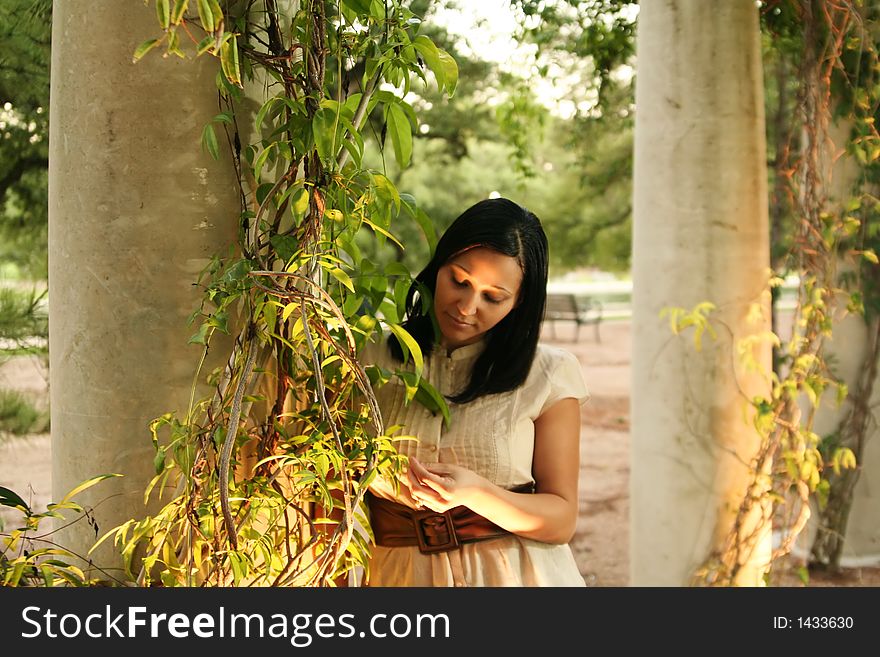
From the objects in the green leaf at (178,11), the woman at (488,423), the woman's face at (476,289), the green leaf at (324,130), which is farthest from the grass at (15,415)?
the green leaf at (178,11)

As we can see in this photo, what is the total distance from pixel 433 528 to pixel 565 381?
0.33 meters

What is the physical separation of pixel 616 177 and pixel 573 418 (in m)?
4.04

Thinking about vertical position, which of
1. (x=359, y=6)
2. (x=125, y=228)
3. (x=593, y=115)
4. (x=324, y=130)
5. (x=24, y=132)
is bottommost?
(x=125, y=228)

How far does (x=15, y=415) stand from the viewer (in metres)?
2.63

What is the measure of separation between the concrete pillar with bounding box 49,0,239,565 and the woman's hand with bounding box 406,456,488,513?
33 cm

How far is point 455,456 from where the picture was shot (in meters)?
1.28

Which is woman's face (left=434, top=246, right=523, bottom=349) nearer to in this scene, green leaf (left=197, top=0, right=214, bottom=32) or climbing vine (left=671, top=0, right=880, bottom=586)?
green leaf (left=197, top=0, right=214, bottom=32)

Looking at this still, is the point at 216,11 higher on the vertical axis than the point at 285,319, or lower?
higher

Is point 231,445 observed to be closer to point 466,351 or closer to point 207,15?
point 207,15

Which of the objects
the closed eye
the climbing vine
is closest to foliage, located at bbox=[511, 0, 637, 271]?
the climbing vine

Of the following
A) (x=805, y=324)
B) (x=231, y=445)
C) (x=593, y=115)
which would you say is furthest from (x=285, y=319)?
(x=593, y=115)

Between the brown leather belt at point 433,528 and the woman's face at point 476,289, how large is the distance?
0.95ft

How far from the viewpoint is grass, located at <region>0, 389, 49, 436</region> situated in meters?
2.63

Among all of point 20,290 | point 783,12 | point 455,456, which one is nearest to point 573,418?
point 455,456
